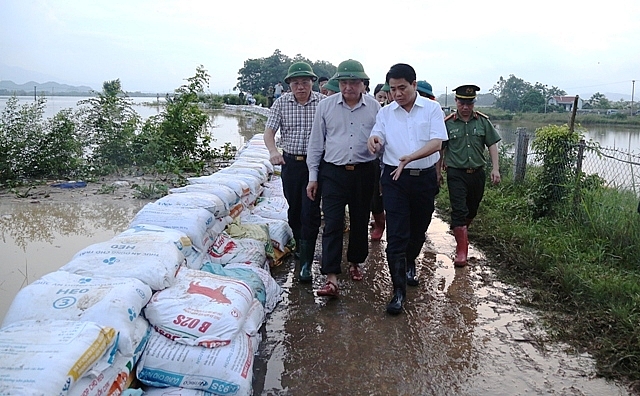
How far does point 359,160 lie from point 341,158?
0.12 metres

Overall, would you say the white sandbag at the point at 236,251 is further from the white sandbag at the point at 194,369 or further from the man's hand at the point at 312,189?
the white sandbag at the point at 194,369

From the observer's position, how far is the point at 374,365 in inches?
110

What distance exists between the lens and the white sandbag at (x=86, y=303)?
213 centimetres

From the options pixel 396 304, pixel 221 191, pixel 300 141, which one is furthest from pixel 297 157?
pixel 396 304

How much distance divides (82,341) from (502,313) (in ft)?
8.51

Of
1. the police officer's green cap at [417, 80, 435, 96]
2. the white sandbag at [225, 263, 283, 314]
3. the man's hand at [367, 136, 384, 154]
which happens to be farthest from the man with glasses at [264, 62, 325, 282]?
the police officer's green cap at [417, 80, 435, 96]

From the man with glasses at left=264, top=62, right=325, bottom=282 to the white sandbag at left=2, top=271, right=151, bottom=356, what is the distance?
5.80ft

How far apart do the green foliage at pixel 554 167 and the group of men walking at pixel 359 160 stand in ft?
4.52

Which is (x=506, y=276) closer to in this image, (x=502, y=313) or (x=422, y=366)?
(x=502, y=313)

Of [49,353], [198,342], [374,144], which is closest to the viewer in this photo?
[49,353]

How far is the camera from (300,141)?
4.03 metres

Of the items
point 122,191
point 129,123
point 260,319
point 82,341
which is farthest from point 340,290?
point 129,123

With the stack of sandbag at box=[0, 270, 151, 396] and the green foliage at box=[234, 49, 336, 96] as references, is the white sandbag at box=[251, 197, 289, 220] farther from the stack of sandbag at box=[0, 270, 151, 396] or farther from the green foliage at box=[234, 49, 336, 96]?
the green foliage at box=[234, 49, 336, 96]

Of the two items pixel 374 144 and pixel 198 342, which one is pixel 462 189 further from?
pixel 198 342
